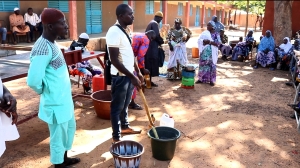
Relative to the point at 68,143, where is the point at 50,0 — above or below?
above

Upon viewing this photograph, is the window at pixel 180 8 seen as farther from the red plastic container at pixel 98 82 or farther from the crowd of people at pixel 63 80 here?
the red plastic container at pixel 98 82

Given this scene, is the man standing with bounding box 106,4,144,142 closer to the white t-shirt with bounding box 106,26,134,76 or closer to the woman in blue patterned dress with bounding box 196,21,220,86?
the white t-shirt with bounding box 106,26,134,76

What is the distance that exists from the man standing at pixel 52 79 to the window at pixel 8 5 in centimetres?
871

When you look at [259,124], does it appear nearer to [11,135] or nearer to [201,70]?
[201,70]

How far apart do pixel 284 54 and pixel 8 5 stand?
971cm

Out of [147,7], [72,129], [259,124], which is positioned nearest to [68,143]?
[72,129]

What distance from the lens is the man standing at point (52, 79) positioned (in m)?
2.15

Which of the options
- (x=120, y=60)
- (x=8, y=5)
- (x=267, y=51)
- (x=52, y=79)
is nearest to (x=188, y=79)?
(x=120, y=60)

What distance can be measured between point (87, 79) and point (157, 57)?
5.43ft

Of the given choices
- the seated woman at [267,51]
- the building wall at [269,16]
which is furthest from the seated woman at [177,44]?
the building wall at [269,16]

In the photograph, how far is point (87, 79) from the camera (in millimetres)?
5020

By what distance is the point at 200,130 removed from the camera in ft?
13.0

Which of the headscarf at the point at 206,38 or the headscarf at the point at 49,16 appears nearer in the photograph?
the headscarf at the point at 49,16

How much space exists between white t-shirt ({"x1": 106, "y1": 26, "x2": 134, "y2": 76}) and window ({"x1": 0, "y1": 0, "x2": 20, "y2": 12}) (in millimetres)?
8367
